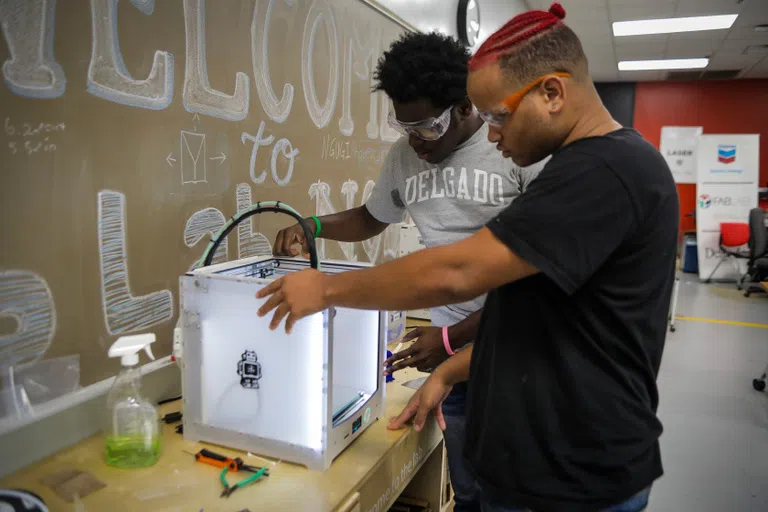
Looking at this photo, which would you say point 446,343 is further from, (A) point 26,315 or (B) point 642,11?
(B) point 642,11

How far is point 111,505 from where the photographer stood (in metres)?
0.93

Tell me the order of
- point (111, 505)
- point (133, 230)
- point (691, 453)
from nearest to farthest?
point (111, 505)
point (133, 230)
point (691, 453)

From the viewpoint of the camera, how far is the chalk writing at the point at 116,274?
1.15 metres

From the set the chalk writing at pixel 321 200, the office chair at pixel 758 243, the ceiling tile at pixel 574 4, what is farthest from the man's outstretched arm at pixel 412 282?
the office chair at pixel 758 243

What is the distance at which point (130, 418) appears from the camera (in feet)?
3.64

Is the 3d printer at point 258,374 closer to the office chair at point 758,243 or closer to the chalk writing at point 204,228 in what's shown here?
the chalk writing at point 204,228

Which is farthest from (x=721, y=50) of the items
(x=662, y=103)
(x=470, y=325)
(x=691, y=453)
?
(x=470, y=325)

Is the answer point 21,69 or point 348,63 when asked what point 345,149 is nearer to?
point 348,63

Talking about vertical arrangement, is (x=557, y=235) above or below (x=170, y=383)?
above

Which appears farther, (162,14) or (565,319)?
(162,14)

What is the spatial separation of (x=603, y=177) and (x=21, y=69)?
1.00m

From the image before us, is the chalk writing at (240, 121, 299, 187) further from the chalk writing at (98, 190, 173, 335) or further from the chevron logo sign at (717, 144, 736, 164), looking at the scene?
the chevron logo sign at (717, 144, 736, 164)

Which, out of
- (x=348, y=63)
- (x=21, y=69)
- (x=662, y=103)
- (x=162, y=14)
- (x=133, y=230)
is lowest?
(x=133, y=230)

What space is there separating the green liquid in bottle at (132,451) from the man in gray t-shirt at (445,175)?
52 centimetres
